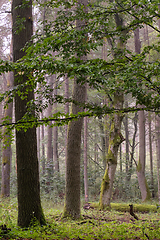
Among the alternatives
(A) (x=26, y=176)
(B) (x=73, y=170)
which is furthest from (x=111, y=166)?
(A) (x=26, y=176)

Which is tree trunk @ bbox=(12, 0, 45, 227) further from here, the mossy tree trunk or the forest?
the mossy tree trunk

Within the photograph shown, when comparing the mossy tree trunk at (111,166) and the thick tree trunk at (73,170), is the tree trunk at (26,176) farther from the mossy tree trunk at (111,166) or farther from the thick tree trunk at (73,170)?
the mossy tree trunk at (111,166)

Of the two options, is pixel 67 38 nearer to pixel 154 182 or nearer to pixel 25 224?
pixel 25 224

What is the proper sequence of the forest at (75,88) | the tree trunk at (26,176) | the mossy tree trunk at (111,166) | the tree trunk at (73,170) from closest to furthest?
the forest at (75,88)
the tree trunk at (26,176)
the tree trunk at (73,170)
the mossy tree trunk at (111,166)

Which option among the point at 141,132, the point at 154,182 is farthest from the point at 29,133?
the point at 154,182

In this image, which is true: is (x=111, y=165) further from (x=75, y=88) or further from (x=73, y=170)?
(x=75, y=88)

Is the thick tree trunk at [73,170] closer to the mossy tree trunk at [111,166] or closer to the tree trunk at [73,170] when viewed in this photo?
the tree trunk at [73,170]

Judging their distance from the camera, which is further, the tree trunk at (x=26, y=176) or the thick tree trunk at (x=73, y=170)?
the thick tree trunk at (x=73, y=170)

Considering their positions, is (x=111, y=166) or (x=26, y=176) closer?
(x=26, y=176)

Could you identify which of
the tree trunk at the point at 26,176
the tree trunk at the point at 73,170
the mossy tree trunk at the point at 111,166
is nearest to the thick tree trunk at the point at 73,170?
the tree trunk at the point at 73,170

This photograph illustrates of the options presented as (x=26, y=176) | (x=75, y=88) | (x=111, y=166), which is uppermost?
(x=75, y=88)

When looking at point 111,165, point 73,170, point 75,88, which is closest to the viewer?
point 73,170

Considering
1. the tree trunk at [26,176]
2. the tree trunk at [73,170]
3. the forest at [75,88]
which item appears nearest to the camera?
the forest at [75,88]

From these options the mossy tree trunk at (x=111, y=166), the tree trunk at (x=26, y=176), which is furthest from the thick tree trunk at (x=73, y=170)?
the mossy tree trunk at (x=111, y=166)
